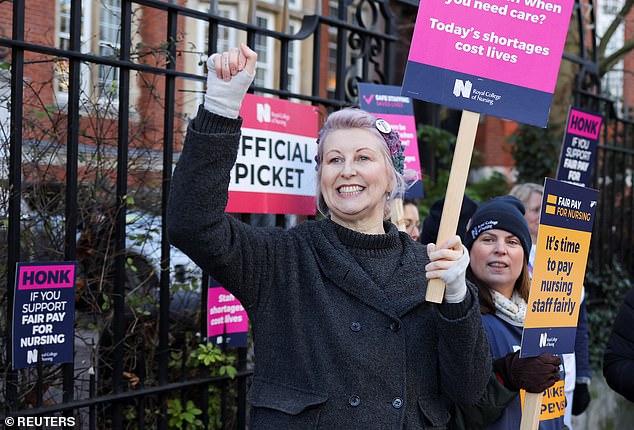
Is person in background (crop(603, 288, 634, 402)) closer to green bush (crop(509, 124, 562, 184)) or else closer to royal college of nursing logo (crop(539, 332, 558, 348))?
royal college of nursing logo (crop(539, 332, 558, 348))

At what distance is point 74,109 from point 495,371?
6.73 ft

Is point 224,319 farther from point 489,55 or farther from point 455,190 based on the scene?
point 489,55

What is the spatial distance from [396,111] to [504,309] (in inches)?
63.0

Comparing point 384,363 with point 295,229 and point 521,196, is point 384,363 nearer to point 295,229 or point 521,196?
point 295,229

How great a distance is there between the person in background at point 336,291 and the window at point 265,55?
9.93 meters

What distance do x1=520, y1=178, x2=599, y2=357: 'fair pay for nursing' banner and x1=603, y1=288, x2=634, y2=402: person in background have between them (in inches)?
29.2

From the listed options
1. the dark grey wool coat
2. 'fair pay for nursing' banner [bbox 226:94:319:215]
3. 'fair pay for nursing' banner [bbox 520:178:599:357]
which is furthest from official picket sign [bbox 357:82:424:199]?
the dark grey wool coat

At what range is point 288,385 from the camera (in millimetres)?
2379

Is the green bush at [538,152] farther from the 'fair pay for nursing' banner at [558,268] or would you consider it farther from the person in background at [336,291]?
the person in background at [336,291]

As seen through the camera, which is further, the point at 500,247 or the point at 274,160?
the point at 274,160

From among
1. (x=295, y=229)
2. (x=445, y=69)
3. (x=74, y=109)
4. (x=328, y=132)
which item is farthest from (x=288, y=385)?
(x=74, y=109)

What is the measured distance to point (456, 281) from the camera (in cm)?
230

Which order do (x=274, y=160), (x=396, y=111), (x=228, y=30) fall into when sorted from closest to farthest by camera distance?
(x=274, y=160) → (x=396, y=111) → (x=228, y=30)

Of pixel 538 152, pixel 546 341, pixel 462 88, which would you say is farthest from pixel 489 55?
pixel 538 152
